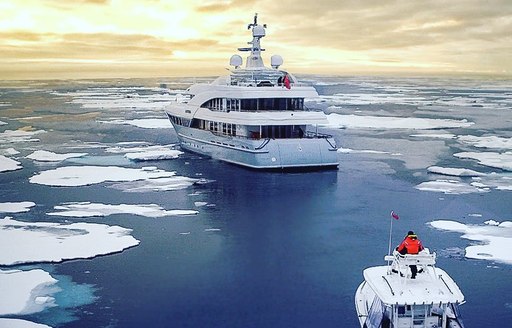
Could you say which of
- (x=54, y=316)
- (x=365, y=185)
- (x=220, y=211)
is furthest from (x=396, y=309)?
(x=365, y=185)

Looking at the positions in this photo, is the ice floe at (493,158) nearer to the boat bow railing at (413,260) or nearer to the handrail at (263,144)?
the handrail at (263,144)

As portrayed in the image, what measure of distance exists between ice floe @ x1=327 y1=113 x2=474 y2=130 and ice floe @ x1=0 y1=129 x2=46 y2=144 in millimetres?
28472

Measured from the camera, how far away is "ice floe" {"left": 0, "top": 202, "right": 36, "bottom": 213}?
93.0 ft

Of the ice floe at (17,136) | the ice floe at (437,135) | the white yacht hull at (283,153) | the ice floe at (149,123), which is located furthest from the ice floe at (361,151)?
the ice floe at (17,136)

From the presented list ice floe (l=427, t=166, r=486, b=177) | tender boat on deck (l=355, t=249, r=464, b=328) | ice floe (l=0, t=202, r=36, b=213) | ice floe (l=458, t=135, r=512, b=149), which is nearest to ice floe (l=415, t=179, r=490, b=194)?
ice floe (l=427, t=166, r=486, b=177)

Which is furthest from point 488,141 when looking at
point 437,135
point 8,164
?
point 8,164

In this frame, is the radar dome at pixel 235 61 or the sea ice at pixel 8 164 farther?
the radar dome at pixel 235 61

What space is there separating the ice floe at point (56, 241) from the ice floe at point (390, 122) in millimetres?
39967

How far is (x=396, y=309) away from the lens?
546 inches

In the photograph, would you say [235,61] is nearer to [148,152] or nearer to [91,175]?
[148,152]

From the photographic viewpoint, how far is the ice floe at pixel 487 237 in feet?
72.9

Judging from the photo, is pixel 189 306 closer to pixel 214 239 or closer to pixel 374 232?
pixel 214 239

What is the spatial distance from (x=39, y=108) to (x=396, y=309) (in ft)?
257

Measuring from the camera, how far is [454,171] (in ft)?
124
